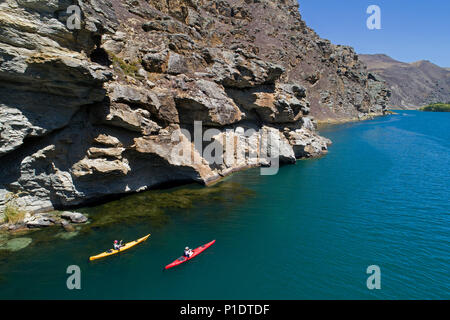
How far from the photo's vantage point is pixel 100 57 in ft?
105

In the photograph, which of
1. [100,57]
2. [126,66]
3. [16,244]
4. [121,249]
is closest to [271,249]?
[121,249]

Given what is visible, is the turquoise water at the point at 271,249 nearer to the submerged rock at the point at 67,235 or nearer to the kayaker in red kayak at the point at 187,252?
the kayaker in red kayak at the point at 187,252

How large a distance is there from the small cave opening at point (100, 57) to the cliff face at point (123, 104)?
16 cm

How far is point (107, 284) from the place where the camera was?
1877cm

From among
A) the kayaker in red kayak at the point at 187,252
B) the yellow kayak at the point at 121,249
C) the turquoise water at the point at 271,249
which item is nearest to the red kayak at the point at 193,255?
the kayaker in red kayak at the point at 187,252

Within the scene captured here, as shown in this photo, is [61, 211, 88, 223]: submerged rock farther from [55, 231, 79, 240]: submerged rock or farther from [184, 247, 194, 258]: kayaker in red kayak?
[184, 247, 194, 258]: kayaker in red kayak

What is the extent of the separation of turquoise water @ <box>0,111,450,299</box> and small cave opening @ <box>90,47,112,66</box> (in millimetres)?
17361

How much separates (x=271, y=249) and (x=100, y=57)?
29812 millimetres

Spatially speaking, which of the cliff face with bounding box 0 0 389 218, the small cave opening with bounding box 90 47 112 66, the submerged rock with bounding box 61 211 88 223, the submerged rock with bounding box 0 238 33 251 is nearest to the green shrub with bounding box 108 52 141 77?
the cliff face with bounding box 0 0 389 218

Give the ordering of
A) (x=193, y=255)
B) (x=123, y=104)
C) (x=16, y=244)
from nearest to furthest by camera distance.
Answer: (x=193, y=255), (x=16, y=244), (x=123, y=104)

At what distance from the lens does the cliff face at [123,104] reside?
23.8m

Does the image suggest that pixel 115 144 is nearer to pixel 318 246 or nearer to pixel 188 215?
pixel 188 215

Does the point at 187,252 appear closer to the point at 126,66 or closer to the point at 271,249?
the point at 271,249

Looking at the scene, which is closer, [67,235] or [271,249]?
[271,249]
